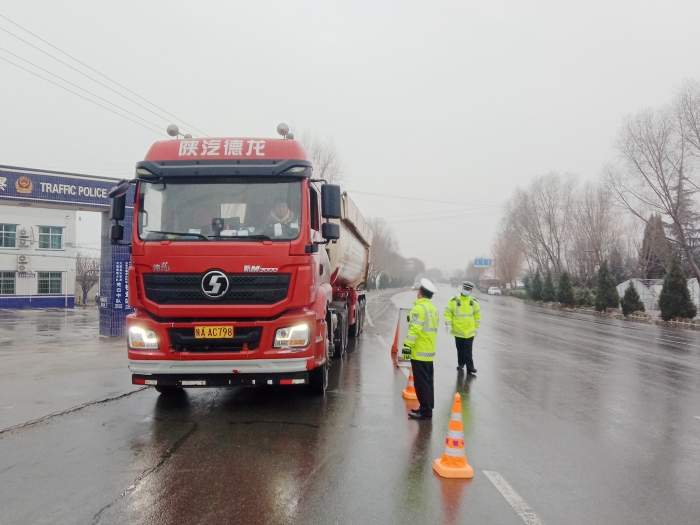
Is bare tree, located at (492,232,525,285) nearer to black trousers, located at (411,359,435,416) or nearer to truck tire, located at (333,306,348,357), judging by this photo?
truck tire, located at (333,306,348,357)

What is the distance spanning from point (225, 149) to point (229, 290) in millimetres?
1899

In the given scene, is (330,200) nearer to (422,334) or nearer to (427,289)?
(427,289)

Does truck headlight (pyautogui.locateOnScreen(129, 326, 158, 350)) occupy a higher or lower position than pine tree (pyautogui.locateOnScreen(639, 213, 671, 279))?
lower

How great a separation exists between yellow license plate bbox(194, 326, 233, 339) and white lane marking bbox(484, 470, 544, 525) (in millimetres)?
3159

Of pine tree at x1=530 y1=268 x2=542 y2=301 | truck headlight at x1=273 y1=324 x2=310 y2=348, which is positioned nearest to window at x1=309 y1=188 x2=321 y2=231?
truck headlight at x1=273 y1=324 x2=310 y2=348

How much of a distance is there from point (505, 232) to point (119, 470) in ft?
229

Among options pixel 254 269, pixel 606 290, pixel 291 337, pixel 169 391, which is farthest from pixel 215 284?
pixel 606 290

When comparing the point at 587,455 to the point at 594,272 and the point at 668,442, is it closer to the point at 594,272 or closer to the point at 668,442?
the point at 668,442

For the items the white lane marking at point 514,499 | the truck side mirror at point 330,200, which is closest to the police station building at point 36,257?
the truck side mirror at point 330,200

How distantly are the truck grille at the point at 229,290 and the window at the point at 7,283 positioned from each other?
37937 millimetres

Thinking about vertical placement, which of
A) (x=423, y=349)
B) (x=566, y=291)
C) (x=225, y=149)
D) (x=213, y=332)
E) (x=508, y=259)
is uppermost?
(x=508, y=259)

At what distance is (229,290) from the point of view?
621 centimetres

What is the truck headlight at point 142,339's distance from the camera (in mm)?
6352

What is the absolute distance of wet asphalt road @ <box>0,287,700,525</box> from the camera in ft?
13.7
